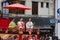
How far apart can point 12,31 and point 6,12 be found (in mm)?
16706

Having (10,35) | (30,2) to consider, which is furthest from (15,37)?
(30,2)

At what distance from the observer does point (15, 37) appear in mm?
12750

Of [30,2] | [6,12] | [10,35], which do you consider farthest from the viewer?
[30,2]

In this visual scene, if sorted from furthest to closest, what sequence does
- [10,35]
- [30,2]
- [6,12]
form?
[30,2] < [6,12] < [10,35]

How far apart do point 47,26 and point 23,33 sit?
1836 cm

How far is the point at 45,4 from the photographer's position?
106 feet

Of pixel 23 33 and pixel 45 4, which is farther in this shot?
pixel 45 4

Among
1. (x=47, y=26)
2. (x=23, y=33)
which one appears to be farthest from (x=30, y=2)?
(x=23, y=33)

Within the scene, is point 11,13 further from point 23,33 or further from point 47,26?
point 23,33

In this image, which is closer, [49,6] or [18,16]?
[18,16]

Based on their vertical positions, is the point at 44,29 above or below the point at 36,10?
below

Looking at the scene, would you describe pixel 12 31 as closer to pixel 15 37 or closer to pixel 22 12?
pixel 15 37

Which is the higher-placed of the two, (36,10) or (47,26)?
(36,10)

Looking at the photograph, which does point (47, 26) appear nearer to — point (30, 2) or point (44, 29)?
point (44, 29)
